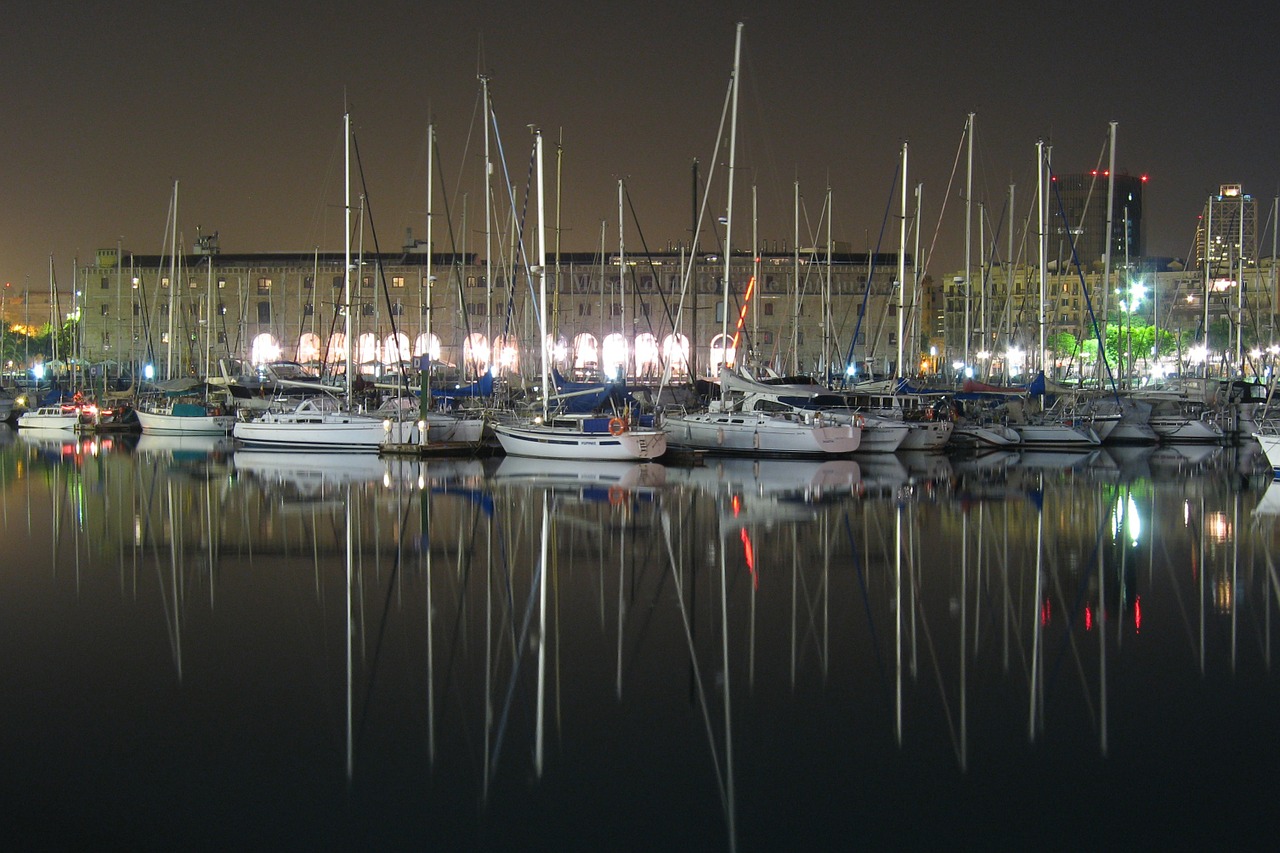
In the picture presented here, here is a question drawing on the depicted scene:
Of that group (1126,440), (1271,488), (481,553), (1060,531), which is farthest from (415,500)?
(1126,440)

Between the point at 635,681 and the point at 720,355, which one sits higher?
the point at 720,355

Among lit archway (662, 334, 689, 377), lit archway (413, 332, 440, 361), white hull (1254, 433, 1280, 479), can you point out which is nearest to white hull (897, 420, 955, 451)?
lit archway (662, 334, 689, 377)

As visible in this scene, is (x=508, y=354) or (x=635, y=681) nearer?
(x=635, y=681)

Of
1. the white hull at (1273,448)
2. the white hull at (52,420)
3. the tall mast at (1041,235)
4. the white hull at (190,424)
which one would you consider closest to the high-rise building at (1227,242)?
the tall mast at (1041,235)

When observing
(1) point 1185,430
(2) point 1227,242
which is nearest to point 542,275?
(1) point 1185,430

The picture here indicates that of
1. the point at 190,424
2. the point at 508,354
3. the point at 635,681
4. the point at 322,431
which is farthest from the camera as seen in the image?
the point at 190,424

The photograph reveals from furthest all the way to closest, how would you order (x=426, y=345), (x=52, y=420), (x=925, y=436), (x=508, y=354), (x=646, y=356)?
1. (x=646, y=356)
2. (x=52, y=420)
3. (x=508, y=354)
4. (x=925, y=436)
5. (x=426, y=345)

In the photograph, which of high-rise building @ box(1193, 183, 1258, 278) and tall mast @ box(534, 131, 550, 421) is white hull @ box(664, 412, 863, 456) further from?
high-rise building @ box(1193, 183, 1258, 278)

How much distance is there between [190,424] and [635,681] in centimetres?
4597

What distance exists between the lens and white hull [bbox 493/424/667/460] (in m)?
34.0

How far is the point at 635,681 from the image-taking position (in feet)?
36.3

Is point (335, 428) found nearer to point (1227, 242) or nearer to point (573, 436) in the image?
point (573, 436)

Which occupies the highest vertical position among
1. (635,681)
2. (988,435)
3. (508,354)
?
(508,354)

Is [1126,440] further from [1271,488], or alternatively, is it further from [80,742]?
[80,742]
